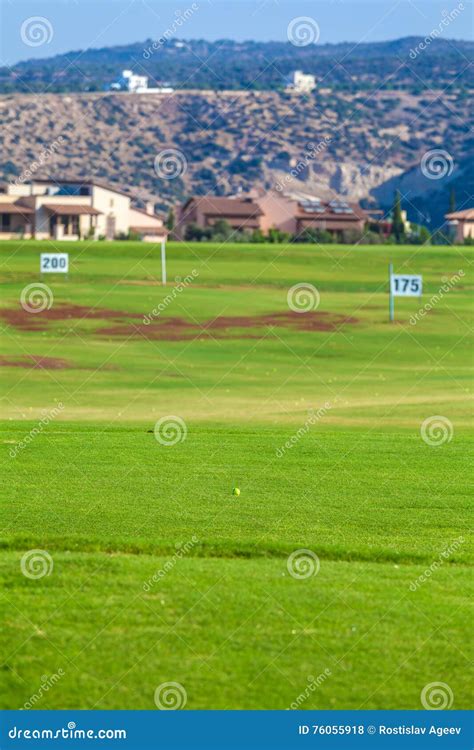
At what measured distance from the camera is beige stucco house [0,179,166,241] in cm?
9512

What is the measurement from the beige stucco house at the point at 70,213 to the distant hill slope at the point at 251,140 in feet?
120

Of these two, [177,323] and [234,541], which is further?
[177,323]

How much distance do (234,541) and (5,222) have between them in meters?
85.2

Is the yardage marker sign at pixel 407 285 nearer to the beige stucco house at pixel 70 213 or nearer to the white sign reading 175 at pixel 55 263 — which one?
the white sign reading 175 at pixel 55 263

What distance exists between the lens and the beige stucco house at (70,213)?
9512 centimetres

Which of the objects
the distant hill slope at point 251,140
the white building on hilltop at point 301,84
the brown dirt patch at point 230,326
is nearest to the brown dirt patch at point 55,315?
the brown dirt patch at point 230,326

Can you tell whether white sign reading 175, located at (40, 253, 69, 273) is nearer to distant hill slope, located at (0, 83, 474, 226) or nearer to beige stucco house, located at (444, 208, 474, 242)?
beige stucco house, located at (444, 208, 474, 242)

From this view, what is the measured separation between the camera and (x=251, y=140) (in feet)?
566

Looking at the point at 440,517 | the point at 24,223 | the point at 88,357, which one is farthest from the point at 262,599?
the point at 24,223

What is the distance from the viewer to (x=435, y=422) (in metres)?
23.9

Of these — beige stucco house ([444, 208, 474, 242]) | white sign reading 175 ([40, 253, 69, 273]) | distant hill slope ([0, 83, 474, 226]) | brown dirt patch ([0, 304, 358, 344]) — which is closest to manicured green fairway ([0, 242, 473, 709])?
brown dirt patch ([0, 304, 358, 344])

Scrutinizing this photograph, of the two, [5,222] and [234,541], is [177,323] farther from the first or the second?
[5,222]

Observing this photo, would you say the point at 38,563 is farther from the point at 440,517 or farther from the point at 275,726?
the point at 440,517

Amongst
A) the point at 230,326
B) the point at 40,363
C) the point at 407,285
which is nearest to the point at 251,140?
the point at 230,326
